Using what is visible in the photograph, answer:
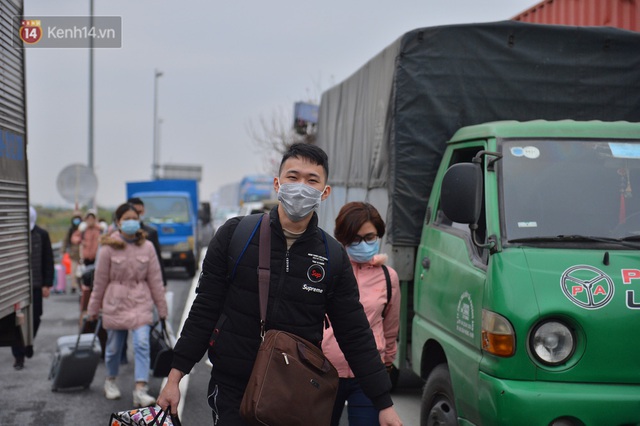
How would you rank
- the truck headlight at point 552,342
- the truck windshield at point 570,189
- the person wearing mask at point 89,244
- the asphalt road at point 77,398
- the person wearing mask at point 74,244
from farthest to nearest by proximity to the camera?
the person wearing mask at point 74,244, the person wearing mask at point 89,244, the asphalt road at point 77,398, the truck windshield at point 570,189, the truck headlight at point 552,342

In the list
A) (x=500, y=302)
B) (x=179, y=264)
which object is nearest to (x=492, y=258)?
(x=500, y=302)

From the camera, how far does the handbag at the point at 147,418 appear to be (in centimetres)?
369

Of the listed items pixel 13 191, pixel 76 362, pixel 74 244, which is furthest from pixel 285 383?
pixel 74 244

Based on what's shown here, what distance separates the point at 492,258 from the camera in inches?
190

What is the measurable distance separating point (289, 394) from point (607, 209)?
259 centimetres

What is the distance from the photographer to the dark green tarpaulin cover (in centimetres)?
700

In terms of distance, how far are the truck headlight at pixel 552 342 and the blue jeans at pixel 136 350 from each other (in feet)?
14.0

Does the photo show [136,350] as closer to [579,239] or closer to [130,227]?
[130,227]

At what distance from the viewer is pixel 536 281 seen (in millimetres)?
4555

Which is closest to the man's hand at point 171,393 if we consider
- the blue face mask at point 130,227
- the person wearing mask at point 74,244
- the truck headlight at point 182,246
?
the blue face mask at point 130,227

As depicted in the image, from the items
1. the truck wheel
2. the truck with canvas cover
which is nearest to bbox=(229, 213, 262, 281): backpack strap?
the truck wheel

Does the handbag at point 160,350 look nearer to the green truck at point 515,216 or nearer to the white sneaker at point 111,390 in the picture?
the white sneaker at point 111,390

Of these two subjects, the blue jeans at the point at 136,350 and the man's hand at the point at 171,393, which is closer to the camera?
the man's hand at the point at 171,393

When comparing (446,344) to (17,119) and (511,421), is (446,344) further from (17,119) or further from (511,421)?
(17,119)
